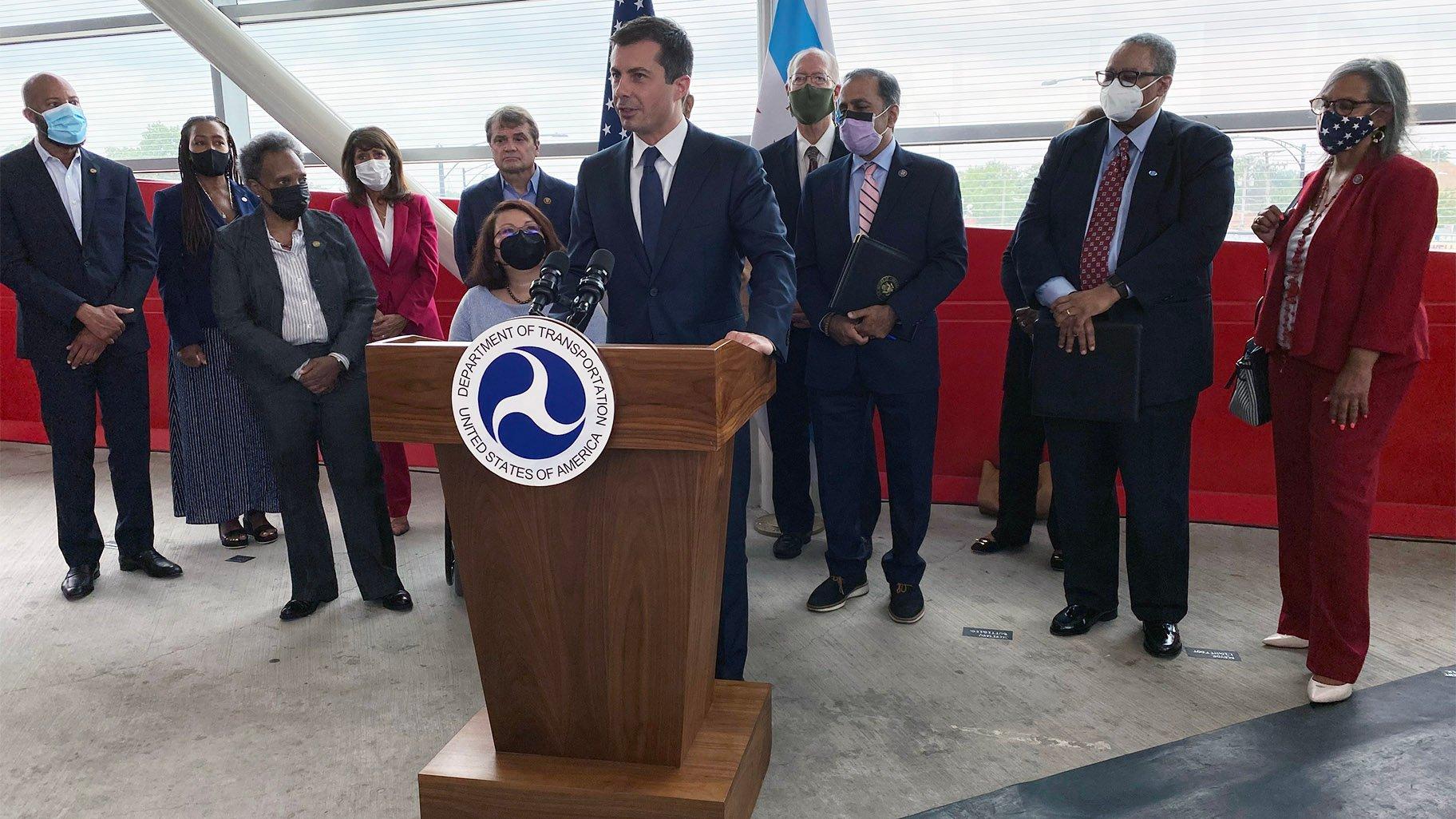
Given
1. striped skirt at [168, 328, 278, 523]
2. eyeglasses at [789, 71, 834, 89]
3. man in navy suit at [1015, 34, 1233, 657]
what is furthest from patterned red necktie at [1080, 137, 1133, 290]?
Result: striped skirt at [168, 328, 278, 523]

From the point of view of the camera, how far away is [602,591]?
179cm

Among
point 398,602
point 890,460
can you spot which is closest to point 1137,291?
point 890,460

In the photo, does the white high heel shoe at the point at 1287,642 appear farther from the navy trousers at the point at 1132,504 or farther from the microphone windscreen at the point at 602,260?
the microphone windscreen at the point at 602,260

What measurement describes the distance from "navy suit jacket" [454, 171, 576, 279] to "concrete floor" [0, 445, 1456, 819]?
1254mm

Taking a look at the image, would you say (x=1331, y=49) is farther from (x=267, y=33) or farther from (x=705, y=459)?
(x=267, y=33)

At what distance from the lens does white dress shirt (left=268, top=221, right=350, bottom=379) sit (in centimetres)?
322

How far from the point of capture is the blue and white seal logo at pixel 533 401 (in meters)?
1.62

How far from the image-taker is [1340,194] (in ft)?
8.41

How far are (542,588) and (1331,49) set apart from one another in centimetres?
450

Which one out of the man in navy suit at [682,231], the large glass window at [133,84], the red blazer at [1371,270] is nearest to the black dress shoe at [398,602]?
the man in navy suit at [682,231]

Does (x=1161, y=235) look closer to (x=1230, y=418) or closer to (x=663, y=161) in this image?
(x=663, y=161)

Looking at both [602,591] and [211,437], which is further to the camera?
[211,437]

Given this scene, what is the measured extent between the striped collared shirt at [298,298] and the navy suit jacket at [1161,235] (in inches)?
87.6

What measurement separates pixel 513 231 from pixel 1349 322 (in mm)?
2259
